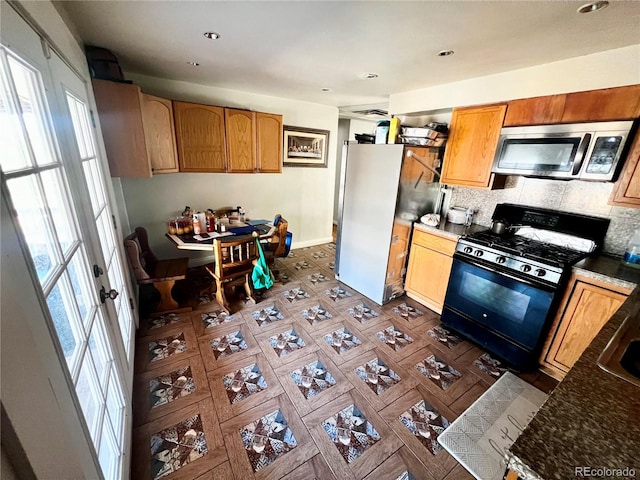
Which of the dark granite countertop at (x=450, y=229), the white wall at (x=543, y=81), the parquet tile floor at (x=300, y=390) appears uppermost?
the white wall at (x=543, y=81)

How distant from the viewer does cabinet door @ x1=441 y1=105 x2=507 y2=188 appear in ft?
7.31

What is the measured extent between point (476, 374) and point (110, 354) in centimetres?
247

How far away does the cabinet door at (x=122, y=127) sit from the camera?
80.4 inches

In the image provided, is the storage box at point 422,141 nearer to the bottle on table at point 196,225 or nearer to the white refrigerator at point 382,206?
the white refrigerator at point 382,206

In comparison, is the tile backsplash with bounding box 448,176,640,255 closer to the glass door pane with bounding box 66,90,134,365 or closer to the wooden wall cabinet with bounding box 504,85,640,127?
the wooden wall cabinet with bounding box 504,85,640,127

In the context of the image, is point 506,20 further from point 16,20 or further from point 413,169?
point 16,20

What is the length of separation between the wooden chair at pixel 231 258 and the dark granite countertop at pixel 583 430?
2.29m

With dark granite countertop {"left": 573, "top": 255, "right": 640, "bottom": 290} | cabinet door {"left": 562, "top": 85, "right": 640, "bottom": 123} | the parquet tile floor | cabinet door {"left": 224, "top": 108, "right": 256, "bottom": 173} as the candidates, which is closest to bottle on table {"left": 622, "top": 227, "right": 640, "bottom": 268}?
dark granite countertop {"left": 573, "top": 255, "right": 640, "bottom": 290}

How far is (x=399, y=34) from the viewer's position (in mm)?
1526

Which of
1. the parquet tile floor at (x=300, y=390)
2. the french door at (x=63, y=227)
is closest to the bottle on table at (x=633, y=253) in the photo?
the parquet tile floor at (x=300, y=390)

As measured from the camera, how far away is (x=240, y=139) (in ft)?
10.3

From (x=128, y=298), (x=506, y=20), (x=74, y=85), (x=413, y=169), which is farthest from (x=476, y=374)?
(x=74, y=85)

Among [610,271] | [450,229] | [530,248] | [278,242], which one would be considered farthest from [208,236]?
[610,271]

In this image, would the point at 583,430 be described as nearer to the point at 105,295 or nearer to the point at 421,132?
the point at 105,295
